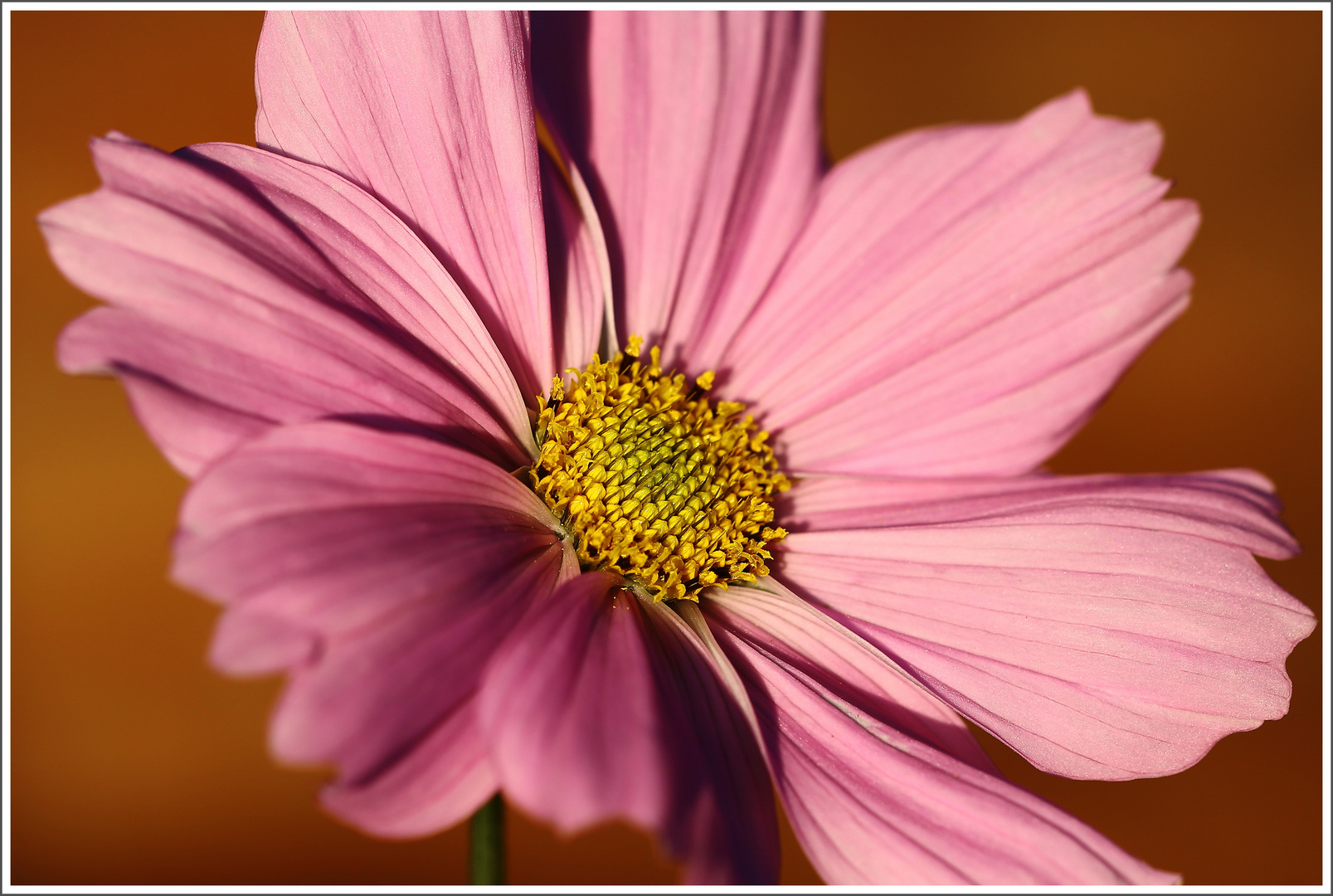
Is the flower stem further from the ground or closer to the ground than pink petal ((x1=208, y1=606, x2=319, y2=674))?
closer to the ground

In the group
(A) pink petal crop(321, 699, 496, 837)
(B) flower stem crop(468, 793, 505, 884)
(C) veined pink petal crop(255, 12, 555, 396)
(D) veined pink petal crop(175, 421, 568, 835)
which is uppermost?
(C) veined pink petal crop(255, 12, 555, 396)

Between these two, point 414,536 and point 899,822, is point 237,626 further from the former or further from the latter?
point 899,822

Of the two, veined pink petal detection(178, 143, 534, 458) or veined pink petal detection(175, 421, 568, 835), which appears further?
veined pink petal detection(178, 143, 534, 458)

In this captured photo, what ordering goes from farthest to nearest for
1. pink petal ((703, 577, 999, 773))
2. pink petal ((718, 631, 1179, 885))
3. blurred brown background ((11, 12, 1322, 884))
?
blurred brown background ((11, 12, 1322, 884)) < pink petal ((703, 577, 999, 773)) < pink petal ((718, 631, 1179, 885))

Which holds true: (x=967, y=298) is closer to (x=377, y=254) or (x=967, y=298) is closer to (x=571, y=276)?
(x=571, y=276)

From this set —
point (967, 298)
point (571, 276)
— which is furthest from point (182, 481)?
point (967, 298)

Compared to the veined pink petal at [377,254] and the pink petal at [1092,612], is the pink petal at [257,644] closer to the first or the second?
the veined pink petal at [377,254]

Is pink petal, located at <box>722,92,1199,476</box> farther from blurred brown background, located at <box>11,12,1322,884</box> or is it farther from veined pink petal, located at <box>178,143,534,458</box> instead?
blurred brown background, located at <box>11,12,1322,884</box>

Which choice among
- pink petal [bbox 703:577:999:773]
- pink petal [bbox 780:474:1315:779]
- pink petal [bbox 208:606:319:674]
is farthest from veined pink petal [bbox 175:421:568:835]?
pink petal [bbox 780:474:1315:779]
